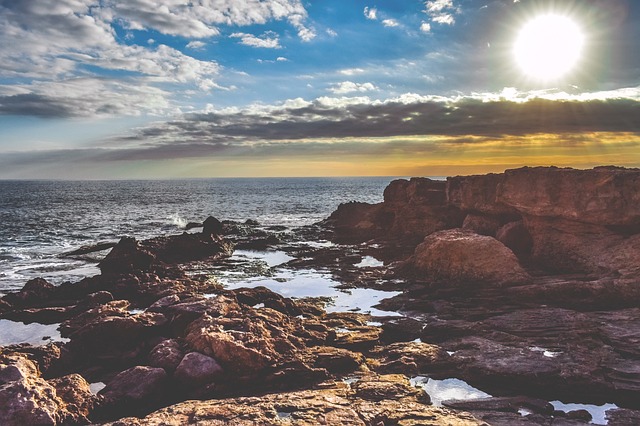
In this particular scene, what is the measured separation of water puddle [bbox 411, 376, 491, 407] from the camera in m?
11.4

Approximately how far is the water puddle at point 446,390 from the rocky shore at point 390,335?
151 mm

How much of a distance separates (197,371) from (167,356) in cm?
133

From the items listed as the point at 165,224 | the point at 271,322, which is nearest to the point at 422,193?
the point at 271,322

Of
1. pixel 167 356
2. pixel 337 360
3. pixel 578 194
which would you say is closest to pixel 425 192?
pixel 578 194

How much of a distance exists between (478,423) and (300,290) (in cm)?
1447

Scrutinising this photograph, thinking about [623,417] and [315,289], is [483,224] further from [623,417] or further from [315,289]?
[623,417]

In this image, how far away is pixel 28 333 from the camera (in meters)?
17.2

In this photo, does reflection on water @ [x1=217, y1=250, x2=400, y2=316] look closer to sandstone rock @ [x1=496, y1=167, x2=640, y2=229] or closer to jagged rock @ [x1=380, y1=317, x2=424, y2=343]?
jagged rock @ [x1=380, y1=317, x2=424, y2=343]

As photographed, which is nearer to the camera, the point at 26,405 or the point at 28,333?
the point at 26,405

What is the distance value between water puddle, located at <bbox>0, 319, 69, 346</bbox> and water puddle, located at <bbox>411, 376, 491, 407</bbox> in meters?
12.3

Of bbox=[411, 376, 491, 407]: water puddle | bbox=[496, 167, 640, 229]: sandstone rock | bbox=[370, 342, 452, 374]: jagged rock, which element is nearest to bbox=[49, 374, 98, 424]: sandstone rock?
bbox=[370, 342, 452, 374]: jagged rock

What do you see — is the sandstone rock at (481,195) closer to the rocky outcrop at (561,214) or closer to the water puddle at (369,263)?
the rocky outcrop at (561,214)

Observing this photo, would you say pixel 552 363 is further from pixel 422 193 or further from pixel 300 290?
pixel 422 193

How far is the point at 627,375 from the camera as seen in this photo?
11688mm
